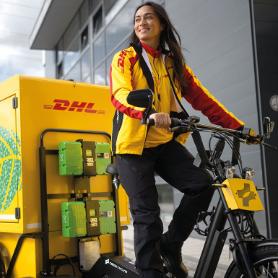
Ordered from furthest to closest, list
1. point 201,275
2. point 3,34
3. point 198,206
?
point 3,34
point 198,206
point 201,275

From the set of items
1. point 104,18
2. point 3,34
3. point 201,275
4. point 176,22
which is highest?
point 3,34

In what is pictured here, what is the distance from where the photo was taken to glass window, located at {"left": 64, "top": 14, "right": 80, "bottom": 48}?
17.4m

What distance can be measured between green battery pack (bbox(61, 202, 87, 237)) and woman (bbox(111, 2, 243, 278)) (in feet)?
2.84

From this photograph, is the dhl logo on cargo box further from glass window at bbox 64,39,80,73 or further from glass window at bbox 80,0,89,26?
glass window at bbox 64,39,80,73

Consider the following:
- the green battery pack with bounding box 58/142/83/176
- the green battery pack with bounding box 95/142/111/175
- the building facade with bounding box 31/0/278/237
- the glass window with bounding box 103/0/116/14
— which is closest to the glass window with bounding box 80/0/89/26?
the glass window with bounding box 103/0/116/14

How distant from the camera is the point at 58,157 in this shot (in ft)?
12.7

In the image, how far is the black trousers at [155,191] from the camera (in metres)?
2.79

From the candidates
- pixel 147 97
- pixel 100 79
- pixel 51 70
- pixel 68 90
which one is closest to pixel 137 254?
pixel 147 97

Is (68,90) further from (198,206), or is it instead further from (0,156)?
(198,206)

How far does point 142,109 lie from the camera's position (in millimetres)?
2508

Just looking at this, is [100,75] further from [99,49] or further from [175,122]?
[175,122]

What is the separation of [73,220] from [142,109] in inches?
61.2

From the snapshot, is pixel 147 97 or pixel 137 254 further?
pixel 137 254

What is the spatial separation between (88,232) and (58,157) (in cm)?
68
